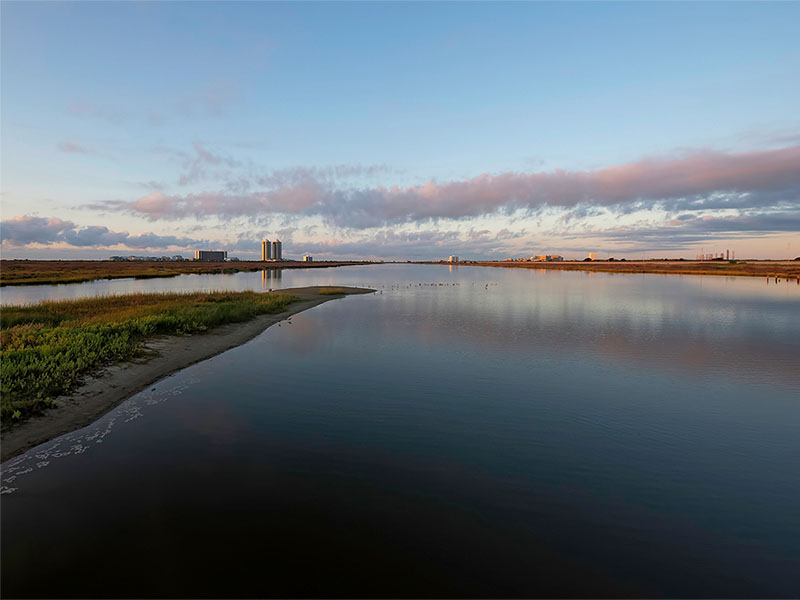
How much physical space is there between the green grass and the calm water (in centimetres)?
258

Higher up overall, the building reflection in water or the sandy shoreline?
the building reflection in water

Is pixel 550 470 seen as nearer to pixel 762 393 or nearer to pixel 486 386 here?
pixel 486 386

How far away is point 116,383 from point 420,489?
14400 mm

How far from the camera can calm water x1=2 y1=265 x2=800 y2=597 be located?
7016 mm

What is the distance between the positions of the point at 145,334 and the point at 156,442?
1498 centimetres

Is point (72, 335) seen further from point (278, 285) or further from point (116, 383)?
point (278, 285)

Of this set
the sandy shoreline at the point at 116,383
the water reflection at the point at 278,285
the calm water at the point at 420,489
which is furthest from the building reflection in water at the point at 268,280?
the calm water at the point at 420,489

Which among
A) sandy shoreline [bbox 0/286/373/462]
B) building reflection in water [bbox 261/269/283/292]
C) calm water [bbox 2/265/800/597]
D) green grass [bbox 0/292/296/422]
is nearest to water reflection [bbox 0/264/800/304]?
building reflection in water [bbox 261/269/283/292]

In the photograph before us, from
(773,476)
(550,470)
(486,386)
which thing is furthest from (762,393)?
(550,470)

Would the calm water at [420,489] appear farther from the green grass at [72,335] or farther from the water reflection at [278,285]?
the water reflection at [278,285]

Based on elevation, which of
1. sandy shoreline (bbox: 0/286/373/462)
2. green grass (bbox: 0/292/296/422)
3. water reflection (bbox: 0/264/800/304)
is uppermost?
water reflection (bbox: 0/264/800/304)

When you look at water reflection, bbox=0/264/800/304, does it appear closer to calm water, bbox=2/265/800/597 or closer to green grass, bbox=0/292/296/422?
green grass, bbox=0/292/296/422

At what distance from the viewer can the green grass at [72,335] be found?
1341 centimetres

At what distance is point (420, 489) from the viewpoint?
957cm
